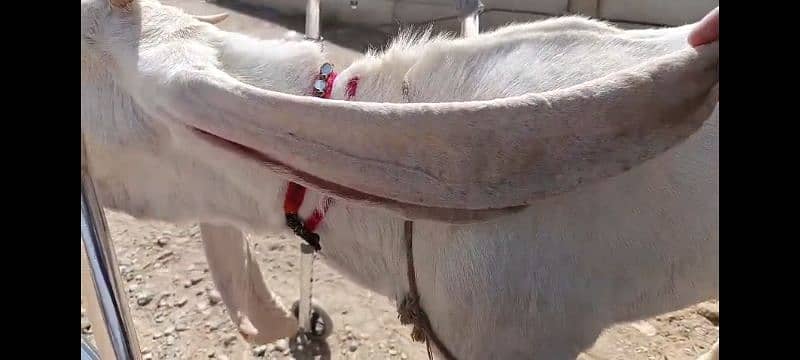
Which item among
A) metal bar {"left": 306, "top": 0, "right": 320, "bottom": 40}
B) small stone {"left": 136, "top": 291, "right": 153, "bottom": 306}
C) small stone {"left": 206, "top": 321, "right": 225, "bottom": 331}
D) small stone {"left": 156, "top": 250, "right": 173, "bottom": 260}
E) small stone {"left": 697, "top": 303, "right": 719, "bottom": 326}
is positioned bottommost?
small stone {"left": 206, "top": 321, "right": 225, "bottom": 331}

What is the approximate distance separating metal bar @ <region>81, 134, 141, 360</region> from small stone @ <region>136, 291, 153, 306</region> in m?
1.60

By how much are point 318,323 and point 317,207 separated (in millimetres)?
1224

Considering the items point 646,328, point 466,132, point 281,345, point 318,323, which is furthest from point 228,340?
point 466,132

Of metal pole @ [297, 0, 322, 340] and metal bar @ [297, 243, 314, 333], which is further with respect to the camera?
metal bar @ [297, 243, 314, 333]

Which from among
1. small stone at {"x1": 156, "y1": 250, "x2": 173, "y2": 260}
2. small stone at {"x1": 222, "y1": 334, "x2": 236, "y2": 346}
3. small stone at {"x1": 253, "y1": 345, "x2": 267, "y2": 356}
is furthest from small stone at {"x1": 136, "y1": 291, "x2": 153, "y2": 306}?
small stone at {"x1": 253, "y1": 345, "x2": 267, "y2": 356}

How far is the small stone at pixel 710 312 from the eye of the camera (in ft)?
7.68

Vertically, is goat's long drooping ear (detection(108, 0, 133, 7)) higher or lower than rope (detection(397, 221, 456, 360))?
higher

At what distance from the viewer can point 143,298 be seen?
2.43m

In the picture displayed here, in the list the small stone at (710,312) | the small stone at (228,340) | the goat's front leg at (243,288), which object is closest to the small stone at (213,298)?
the small stone at (228,340)

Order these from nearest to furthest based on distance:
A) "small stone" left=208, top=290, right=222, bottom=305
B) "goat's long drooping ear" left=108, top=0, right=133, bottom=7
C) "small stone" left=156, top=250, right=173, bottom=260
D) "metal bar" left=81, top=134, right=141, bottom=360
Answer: "metal bar" left=81, top=134, right=141, bottom=360, "goat's long drooping ear" left=108, top=0, right=133, bottom=7, "small stone" left=208, top=290, right=222, bottom=305, "small stone" left=156, top=250, right=173, bottom=260

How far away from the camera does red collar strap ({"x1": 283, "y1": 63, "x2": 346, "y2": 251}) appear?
1196 mm

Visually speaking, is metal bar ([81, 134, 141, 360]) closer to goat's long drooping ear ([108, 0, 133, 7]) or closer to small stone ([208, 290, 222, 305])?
goat's long drooping ear ([108, 0, 133, 7])
